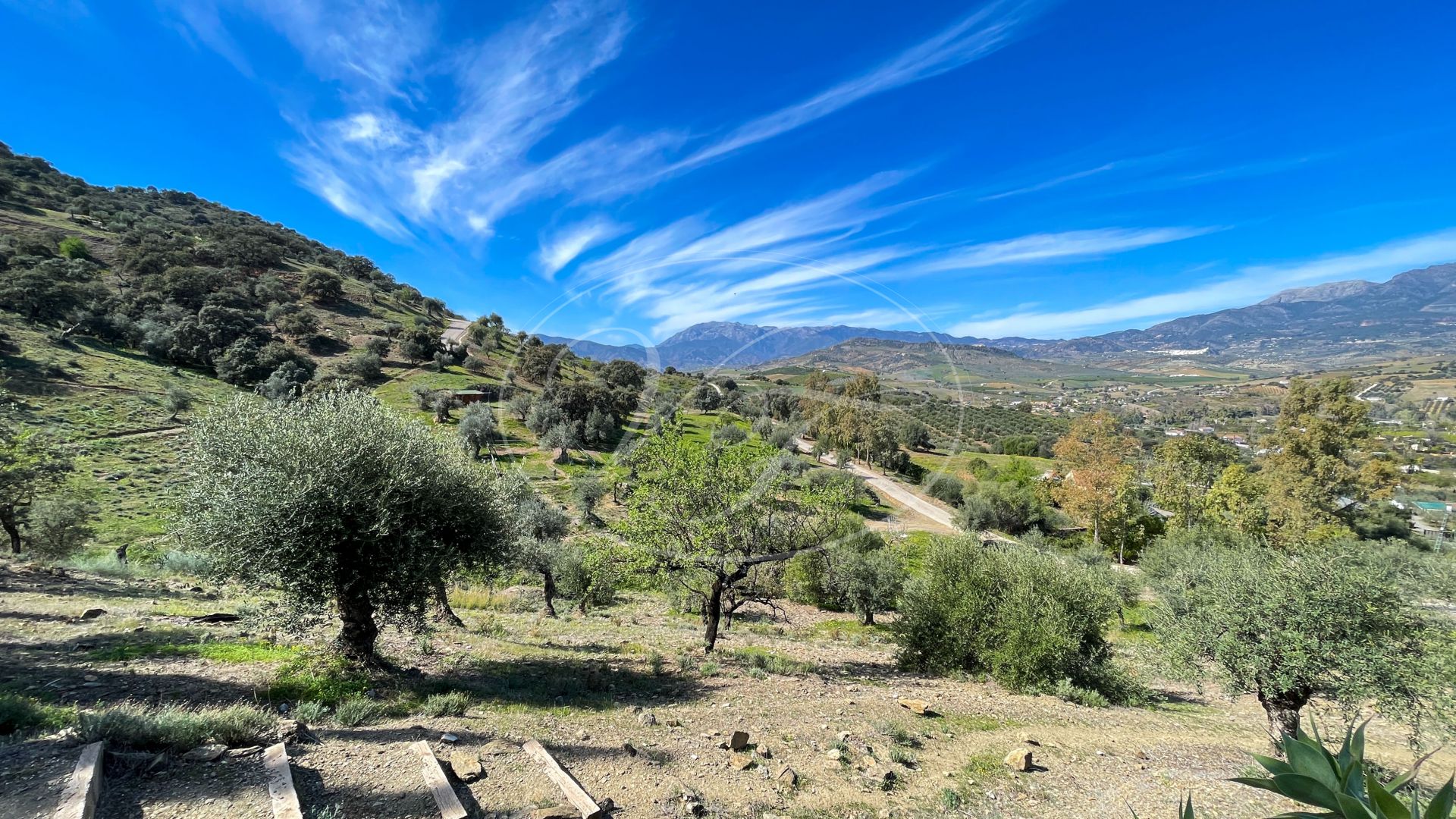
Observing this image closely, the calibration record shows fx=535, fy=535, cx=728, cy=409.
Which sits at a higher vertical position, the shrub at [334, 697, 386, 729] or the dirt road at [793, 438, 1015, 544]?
the shrub at [334, 697, 386, 729]

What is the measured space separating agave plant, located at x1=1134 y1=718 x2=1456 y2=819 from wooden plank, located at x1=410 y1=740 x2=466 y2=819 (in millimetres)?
7892

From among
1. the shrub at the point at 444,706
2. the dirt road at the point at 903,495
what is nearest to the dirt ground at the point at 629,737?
the shrub at the point at 444,706

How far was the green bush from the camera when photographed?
1591cm

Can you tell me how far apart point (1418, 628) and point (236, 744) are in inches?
909

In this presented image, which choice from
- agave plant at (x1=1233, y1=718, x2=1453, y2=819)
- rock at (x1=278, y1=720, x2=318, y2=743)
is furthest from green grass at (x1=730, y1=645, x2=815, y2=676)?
agave plant at (x1=1233, y1=718, x2=1453, y2=819)

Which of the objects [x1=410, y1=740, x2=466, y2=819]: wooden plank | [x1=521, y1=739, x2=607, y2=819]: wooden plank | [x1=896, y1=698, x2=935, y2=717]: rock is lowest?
[x1=896, y1=698, x2=935, y2=717]: rock

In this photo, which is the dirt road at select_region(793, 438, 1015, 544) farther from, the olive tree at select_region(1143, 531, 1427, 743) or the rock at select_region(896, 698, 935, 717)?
the rock at select_region(896, 698, 935, 717)

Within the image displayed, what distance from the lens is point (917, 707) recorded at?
515 inches

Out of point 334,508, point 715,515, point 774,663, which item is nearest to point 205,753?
point 334,508

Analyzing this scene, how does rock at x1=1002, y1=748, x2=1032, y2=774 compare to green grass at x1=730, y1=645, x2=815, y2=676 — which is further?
green grass at x1=730, y1=645, x2=815, y2=676

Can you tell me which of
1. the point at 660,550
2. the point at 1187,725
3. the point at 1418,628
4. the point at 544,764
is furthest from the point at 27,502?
the point at 1418,628

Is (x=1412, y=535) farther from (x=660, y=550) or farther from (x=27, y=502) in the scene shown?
(x=27, y=502)

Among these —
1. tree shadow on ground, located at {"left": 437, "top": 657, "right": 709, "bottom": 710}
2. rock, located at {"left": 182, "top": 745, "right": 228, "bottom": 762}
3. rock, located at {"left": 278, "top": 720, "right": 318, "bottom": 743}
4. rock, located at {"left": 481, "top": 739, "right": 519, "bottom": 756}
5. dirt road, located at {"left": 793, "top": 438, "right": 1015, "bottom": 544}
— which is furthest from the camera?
dirt road, located at {"left": 793, "top": 438, "right": 1015, "bottom": 544}

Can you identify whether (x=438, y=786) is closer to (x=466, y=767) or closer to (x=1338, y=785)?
(x=466, y=767)
